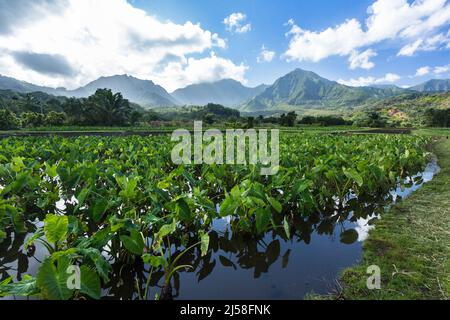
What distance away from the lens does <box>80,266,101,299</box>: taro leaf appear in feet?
7.22

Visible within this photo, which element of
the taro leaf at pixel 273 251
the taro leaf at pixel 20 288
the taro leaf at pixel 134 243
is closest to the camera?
the taro leaf at pixel 20 288

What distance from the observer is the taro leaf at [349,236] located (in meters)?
4.49

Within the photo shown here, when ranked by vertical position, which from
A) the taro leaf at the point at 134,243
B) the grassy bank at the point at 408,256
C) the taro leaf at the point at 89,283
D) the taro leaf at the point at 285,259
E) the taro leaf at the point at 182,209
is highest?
the taro leaf at the point at 182,209

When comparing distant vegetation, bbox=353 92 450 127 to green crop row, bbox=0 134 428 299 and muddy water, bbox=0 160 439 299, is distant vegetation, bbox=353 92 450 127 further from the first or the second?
muddy water, bbox=0 160 439 299

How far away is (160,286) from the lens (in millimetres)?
3271

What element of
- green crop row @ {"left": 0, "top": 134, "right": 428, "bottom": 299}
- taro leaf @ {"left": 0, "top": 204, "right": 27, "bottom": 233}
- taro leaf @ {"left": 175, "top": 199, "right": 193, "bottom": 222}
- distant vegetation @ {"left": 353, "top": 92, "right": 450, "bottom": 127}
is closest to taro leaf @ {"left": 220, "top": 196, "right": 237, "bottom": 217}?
green crop row @ {"left": 0, "top": 134, "right": 428, "bottom": 299}

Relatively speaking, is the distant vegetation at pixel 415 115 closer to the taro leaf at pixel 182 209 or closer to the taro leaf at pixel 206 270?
the taro leaf at pixel 206 270

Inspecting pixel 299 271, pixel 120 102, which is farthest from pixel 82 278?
pixel 120 102

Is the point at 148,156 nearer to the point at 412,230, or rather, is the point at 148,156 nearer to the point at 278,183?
the point at 278,183

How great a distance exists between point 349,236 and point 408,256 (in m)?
1.05

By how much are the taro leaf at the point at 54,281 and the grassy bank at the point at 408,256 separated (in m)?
2.59

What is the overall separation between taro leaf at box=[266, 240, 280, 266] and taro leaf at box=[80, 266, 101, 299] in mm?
2303

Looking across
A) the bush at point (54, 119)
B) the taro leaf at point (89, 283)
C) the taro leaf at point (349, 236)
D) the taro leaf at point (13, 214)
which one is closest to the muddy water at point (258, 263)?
the taro leaf at point (349, 236)

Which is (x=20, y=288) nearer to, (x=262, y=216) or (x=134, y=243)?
(x=134, y=243)
